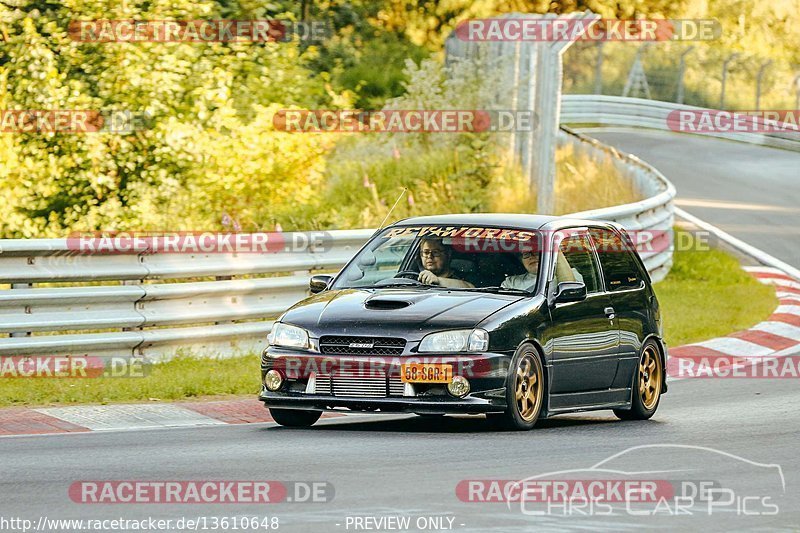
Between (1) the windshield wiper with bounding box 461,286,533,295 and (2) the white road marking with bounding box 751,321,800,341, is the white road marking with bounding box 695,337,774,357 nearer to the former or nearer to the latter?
(2) the white road marking with bounding box 751,321,800,341

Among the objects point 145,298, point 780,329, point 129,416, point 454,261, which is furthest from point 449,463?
point 780,329

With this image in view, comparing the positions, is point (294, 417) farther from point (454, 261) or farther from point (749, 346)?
point (749, 346)

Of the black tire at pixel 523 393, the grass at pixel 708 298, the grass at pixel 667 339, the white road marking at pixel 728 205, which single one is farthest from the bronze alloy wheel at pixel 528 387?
the white road marking at pixel 728 205

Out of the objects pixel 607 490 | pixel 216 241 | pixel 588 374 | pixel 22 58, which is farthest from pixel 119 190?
pixel 607 490

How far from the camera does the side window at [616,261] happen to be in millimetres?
11828

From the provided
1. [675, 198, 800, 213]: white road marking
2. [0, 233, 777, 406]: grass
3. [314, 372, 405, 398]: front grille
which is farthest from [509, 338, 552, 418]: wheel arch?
[675, 198, 800, 213]: white road marking

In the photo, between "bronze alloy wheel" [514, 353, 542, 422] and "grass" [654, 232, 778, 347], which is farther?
"grass" [654, 232, 778, 347]

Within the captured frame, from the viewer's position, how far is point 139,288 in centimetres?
1333

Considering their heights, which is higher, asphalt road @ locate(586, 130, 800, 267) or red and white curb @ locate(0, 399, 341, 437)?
red and white curb @ locate(0, 399, 341, 437)

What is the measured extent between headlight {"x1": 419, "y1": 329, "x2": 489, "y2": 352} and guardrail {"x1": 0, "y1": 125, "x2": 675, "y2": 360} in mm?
3839

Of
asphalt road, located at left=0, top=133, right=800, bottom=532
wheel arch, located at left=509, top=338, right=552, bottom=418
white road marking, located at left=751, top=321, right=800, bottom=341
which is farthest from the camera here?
white road marking, located at left=751, top=321, right=800, bottom=341

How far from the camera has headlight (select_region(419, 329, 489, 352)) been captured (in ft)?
33.0

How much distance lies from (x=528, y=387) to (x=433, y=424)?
2.77ft

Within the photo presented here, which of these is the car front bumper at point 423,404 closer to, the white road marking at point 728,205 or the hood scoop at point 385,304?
the hood scoop at point 385,304
